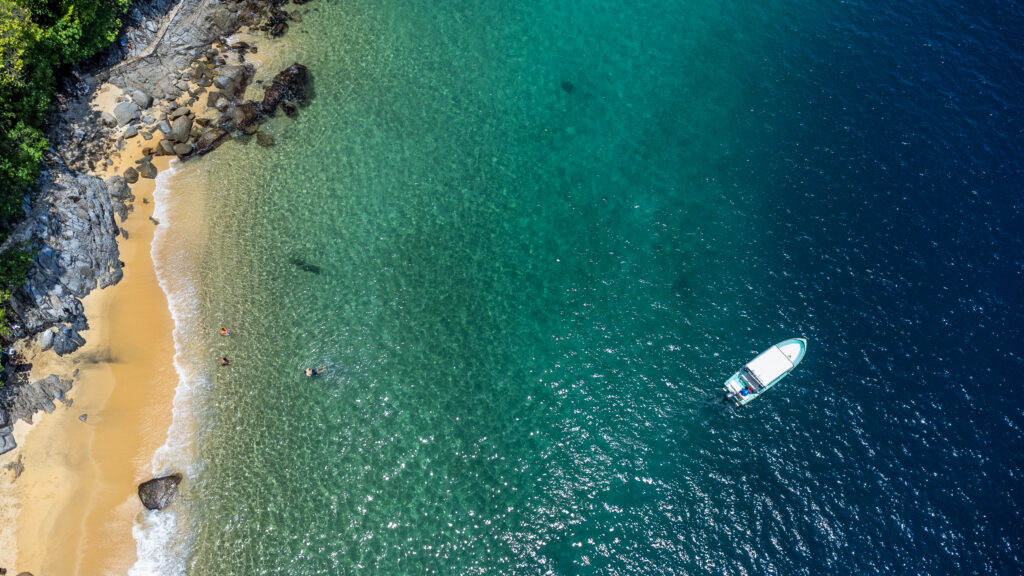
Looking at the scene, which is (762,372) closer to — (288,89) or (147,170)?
(288,89)

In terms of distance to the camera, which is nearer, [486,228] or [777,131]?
[486,228]

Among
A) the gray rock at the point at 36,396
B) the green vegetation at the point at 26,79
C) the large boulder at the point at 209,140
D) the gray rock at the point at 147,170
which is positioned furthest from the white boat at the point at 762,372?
the green vegetation at the point at 26,79

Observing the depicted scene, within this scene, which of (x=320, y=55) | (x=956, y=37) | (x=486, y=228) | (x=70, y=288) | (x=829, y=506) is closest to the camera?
(x=829, y=506)

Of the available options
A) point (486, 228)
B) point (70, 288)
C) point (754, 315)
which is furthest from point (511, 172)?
point (70, 288)

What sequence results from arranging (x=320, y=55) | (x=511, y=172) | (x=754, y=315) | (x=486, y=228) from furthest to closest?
(x=320, y=55) → (x=511, y=172) → (x=486, y=228) → (x=754, y=315)

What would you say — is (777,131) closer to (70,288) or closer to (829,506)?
(829,506)

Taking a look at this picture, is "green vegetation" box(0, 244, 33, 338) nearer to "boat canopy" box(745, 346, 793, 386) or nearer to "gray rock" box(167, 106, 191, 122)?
"gray rock" box(167, 106, 191, 122)

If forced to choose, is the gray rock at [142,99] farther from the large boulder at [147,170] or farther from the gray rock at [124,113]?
the large boulder at [147,170]
